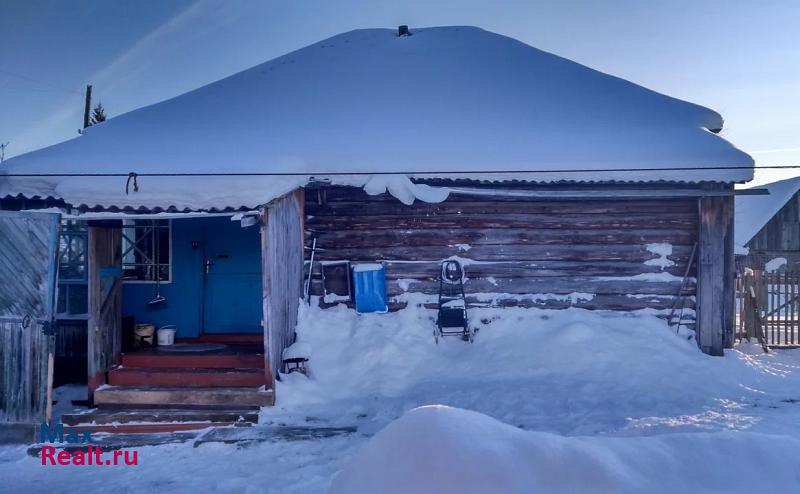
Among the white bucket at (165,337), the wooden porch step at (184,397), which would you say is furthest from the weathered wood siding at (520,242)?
the white bucket at (165,337)

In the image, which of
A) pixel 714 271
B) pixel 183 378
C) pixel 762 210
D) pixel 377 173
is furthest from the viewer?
pixel 762 210

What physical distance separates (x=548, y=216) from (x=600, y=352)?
2.34m

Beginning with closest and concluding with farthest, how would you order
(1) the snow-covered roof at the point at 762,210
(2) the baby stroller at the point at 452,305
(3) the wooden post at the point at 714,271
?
1. (2) the baby stroller at the point at 452,305
2. (3) the wooden post at the point at 714,271
3. (1) the snow-covered roof at the point at 762,210

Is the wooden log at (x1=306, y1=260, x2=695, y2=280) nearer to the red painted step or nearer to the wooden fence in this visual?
the red painted step

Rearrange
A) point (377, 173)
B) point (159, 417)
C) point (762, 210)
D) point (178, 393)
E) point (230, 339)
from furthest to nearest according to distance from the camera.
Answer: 1. point (762, 210)
2. point (230, 339)
3. point (377, 173)
4. point (178, 393)
5. point (159, 417)

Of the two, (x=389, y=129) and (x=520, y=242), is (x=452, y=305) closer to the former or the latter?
(x=520, y=242)

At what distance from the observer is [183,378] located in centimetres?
746

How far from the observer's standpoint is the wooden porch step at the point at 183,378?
292 inches

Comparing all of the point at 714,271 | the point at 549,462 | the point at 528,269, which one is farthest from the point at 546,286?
the point at 549,462

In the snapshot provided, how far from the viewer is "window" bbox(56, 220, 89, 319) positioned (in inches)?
349

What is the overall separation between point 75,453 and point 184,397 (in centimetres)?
144

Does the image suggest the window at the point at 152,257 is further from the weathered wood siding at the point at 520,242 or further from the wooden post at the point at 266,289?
the wooden post at the point at 266,289

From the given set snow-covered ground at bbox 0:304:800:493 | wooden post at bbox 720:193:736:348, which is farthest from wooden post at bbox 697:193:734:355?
snow-covered ground at bbox 0:304:800:493

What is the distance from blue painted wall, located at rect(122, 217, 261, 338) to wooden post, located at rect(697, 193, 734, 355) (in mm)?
7483
